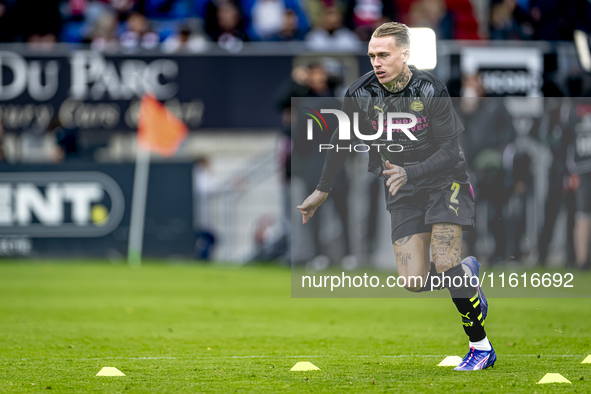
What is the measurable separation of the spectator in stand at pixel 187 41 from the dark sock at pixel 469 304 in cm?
977

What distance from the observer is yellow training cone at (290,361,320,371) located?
570cm

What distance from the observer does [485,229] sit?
12.4 meters

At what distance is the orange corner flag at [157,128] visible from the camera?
47.3 feet

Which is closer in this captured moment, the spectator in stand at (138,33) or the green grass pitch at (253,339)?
the green grass pitch at (253,339)

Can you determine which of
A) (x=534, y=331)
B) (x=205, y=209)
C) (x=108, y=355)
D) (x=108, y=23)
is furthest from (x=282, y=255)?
(x=108, y=355)

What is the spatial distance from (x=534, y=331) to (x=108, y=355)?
353 cm

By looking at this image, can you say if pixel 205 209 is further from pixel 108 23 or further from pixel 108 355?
pixel 108 355

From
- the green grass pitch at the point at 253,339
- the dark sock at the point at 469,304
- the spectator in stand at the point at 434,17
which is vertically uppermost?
the spectator in stand at the point at 434,17

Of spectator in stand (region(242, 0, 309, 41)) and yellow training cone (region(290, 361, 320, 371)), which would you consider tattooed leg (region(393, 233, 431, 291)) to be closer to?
yellow training cone (region(290, 361, 320, 371))

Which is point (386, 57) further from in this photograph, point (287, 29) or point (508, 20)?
point (508, 20)

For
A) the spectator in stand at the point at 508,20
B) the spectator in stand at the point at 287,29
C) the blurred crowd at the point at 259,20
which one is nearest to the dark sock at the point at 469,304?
the blurred crowd at the point at 259,20

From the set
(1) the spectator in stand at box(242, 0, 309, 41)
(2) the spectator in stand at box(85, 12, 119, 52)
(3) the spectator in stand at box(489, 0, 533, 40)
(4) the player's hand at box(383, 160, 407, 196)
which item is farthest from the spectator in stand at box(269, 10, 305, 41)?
(4) the player's hand at box(383, 160, 407, 196)

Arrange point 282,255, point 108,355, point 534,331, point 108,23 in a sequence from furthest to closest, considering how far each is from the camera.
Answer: point 108,23
point 282,255
point 534,331
point 108,355

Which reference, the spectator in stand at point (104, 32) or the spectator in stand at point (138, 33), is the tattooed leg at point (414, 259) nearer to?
the spectator in stand at point (138, 33)
